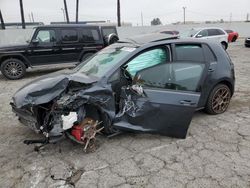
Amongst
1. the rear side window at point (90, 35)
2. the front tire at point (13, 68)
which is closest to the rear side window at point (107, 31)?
the rear side window at point (90, 35)

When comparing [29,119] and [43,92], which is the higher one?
[43,92]

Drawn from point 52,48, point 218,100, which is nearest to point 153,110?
point 218,100

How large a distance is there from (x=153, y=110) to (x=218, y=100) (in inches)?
68.2

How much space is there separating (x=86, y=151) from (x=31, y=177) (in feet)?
2.68

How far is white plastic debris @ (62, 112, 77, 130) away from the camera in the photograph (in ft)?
10.6

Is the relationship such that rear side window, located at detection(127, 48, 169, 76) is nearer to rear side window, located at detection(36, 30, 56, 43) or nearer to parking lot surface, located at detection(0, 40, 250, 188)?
parking lot surface, located at detection(0, 40, 250, 188)

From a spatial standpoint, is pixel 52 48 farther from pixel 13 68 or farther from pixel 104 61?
pixel 104 61

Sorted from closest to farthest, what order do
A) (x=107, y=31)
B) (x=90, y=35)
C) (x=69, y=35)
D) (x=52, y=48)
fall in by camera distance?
(x=52, y=48) < (x=69, y=35) < (x=90, y=35) < (x=107, y=31)

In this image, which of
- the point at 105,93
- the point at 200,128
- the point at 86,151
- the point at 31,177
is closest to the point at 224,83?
the point at 200,128

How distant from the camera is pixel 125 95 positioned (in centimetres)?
359

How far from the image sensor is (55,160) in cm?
339

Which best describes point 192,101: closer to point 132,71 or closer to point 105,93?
point 132,71

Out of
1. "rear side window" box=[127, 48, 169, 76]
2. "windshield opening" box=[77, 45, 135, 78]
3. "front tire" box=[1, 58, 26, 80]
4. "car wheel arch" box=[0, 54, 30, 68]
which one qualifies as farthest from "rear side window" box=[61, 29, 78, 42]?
"rear side window" box=[127, 48, 169, 76]

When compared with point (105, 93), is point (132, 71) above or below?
above
